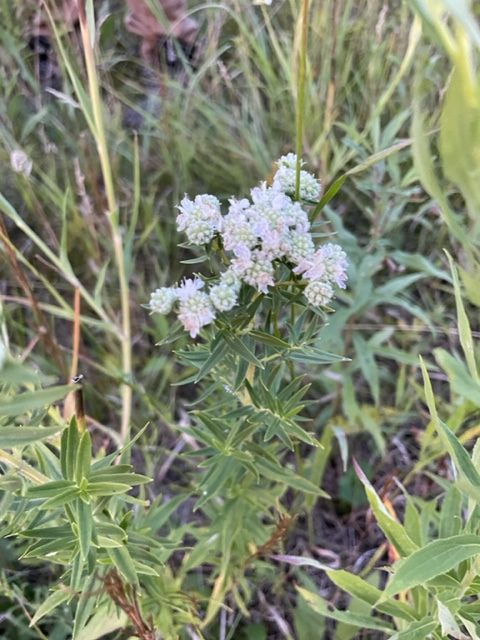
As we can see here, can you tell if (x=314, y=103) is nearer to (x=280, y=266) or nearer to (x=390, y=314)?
(x=390, y=314)

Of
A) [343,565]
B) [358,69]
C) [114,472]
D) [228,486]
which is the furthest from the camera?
[358,69]

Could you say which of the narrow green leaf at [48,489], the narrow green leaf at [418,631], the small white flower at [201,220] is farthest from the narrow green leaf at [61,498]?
the narrow green leaf at [418,631]

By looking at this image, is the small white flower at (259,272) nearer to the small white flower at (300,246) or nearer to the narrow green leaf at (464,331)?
the small white flower at (300,246)

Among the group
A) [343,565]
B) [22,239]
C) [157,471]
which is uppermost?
[22,239]

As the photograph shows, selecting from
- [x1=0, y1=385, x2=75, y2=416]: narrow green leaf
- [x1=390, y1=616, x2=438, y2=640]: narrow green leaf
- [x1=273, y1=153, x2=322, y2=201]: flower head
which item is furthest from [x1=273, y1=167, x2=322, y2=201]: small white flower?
[x1=390, y1=616, x2=438, y2=640]: narrow green leaf

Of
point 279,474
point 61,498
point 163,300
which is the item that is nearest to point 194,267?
point 279,474

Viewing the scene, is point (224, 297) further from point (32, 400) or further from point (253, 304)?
point (32, 400)

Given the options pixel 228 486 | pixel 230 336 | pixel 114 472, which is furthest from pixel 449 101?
pixel 228 486
